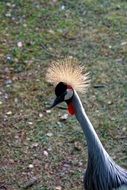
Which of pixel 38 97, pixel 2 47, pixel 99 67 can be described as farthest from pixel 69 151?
pixel 2 47

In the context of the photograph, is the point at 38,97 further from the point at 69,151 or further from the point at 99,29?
the point at 99,29

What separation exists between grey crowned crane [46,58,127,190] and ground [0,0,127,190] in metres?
0.67

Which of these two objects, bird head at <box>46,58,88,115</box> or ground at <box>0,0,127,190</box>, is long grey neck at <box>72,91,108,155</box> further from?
ground at <box>0,0,127,190</box>

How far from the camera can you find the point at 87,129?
2.72m

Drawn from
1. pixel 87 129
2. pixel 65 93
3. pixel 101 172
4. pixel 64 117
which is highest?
pixel 65 93

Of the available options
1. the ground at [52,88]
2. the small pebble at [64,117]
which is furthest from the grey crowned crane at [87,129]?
the small pebble at [64,117]

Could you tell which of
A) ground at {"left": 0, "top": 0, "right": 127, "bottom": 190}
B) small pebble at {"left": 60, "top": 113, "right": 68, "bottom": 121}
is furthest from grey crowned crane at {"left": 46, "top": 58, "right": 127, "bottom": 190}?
small pebble at {"left": 60, "top": 113, "right": 68, "bottom": 121}

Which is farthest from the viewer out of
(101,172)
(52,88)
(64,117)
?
(52,88)

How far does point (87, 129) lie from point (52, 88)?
5.95 ft

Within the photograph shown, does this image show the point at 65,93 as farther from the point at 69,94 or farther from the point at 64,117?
the point at 64,117

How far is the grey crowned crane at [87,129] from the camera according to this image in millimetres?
2709

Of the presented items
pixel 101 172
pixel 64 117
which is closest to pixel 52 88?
pixel 64 117

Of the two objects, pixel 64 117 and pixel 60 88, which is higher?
pixel 60 88

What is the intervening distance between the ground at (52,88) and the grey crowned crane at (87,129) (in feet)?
2.20
